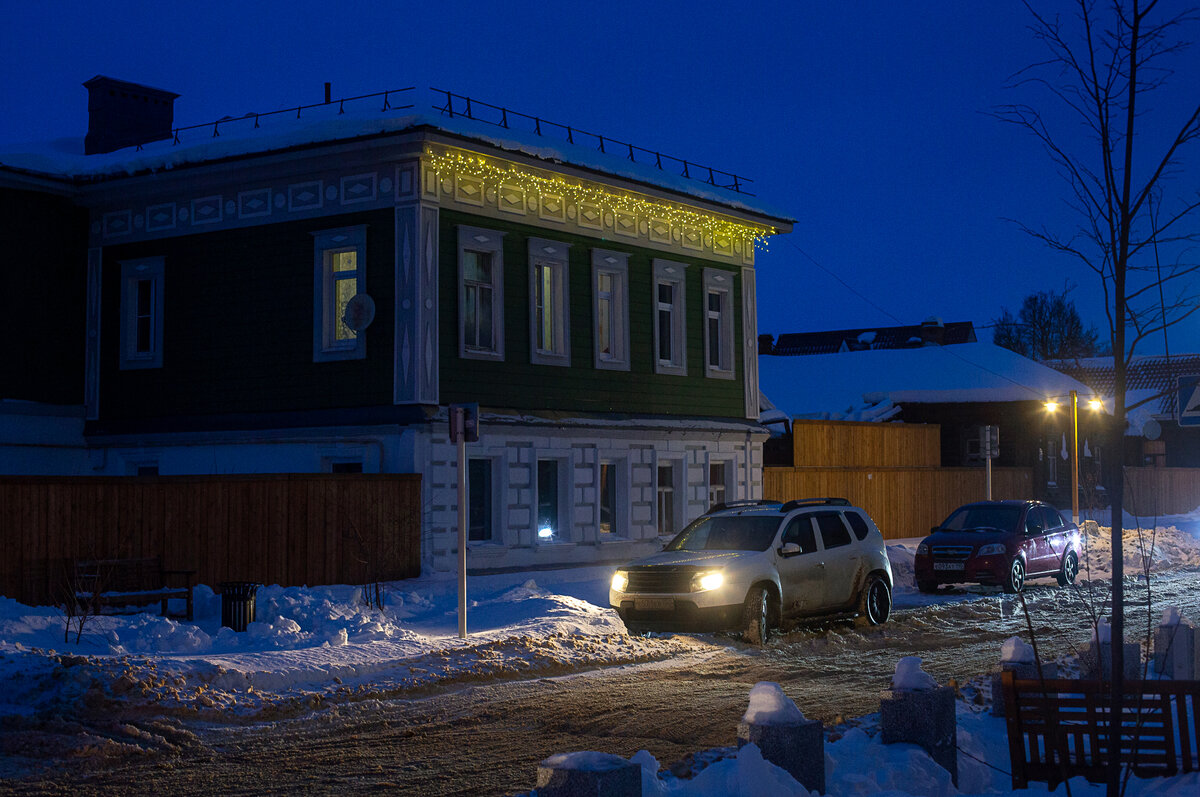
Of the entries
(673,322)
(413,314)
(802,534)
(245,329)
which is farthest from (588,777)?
(673,322)

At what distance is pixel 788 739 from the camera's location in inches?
298

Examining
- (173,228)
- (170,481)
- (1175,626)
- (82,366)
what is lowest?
(1175,626)

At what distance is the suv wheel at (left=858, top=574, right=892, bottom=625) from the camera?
18.1m

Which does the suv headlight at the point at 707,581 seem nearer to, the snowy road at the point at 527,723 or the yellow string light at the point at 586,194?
the snowy road at the point at 527,723

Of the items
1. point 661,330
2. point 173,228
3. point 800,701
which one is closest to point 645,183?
point 661,330

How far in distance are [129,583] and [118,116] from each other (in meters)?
14.6

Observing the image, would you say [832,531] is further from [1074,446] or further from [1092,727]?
[1074,446]

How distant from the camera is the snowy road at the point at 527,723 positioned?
29.5 ft

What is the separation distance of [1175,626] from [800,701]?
330 centimetres

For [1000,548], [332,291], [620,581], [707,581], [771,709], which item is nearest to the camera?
[771,709]

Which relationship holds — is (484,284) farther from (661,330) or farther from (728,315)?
(728,315)

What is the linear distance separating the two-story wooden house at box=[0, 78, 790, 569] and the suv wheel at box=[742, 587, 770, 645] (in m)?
8.47

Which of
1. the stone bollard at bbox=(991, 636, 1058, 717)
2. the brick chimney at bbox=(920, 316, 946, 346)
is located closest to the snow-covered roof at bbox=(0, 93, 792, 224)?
the stone bollard at bbox=(991, 636, 1058, 717)

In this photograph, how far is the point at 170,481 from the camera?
19.3 metres
